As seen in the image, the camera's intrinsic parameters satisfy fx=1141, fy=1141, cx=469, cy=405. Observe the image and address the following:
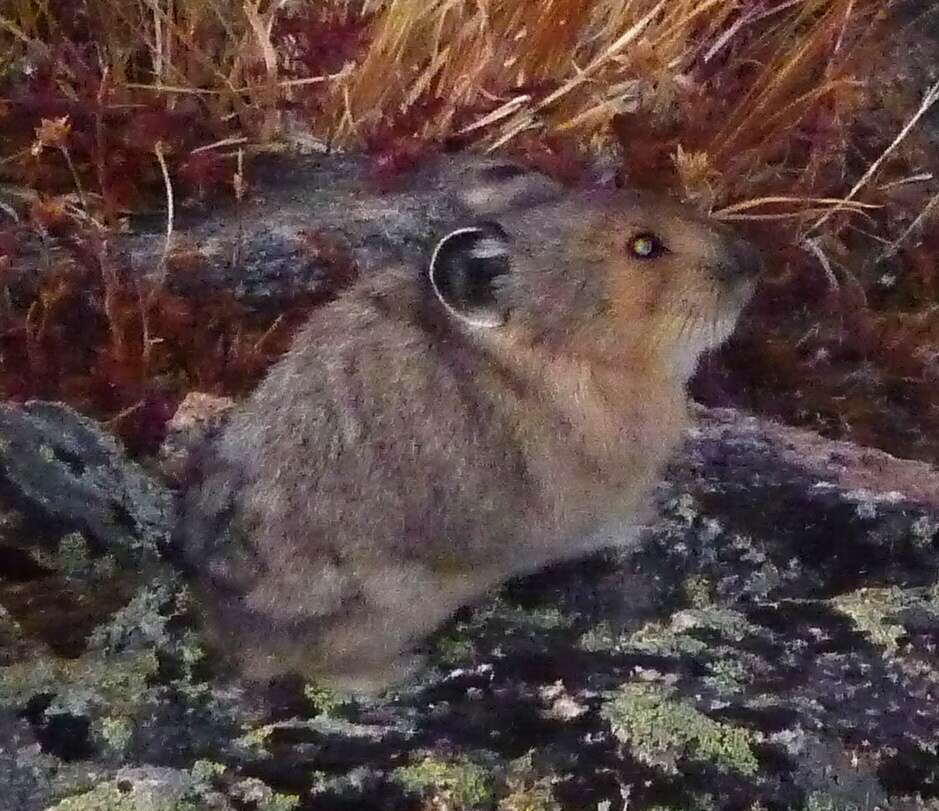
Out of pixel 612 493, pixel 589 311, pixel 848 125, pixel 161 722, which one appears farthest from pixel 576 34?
pixel 161 722

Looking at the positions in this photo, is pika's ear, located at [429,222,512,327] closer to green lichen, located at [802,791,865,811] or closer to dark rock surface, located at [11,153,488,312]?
dark rock surface, located at [11,153,488,312]

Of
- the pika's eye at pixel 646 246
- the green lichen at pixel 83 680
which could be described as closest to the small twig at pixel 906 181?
the pika's eye at pixel 646 246

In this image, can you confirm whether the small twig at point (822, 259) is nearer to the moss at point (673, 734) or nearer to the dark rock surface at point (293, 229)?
the dark rock surface at point (293, 229)

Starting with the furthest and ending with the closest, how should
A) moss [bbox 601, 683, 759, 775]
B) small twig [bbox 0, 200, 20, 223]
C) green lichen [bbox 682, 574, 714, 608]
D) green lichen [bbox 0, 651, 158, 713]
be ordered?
small twig [bbox 0, 200, 20, 223] → green lichen [bbox 682, 574, 714, 608] → green lichen [bbox 0, 651, 158, 713] → moss [bbox 601, 683, 759, 775]

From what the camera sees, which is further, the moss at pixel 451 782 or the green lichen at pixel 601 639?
the green lichen at pixel 601 639

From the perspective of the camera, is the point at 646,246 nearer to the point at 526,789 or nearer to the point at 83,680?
the point at 526,789

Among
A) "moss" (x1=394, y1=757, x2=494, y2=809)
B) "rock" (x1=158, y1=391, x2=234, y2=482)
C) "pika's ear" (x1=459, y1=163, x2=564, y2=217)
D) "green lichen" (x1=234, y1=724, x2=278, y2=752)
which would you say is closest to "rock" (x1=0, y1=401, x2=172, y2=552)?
"rock" (x1=158, y1=391, x2=234, y2=482)

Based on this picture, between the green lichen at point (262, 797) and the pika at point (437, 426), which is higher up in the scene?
the pika at point (437, 426)

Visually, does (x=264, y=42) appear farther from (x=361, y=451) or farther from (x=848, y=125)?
(x=848, y=125)
